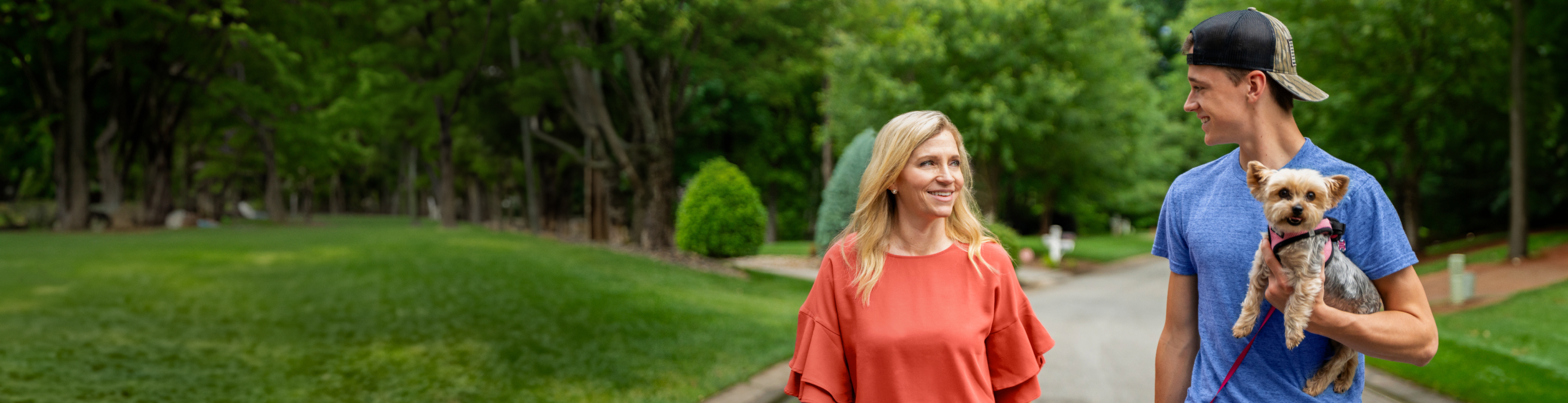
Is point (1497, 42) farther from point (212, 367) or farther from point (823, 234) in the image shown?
point (212, 367)

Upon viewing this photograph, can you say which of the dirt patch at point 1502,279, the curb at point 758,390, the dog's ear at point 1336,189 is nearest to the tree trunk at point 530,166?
the curb at point 758,390

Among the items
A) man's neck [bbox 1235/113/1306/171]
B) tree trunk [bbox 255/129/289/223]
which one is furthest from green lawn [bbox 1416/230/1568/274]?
tree trunk [bbox 255/129/289/223]

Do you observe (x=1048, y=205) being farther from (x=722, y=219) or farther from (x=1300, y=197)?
(x=1300, y=197)

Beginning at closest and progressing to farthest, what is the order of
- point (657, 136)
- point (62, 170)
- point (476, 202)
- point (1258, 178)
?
point (1258, 178) < point (657, 136) < point (62, 170) < point (476, 202)

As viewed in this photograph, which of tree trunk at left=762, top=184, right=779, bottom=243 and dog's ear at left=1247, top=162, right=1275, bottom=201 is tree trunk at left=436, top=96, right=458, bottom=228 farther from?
dog's ear at left=1247, top=162, right=1275, bottom=201

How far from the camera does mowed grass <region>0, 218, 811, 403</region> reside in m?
8.12

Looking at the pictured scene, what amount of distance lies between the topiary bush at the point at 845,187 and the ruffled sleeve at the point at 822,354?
938 cm

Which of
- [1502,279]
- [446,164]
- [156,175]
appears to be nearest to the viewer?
[1502,279]

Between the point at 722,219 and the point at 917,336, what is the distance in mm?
19871

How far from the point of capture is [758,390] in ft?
26.5

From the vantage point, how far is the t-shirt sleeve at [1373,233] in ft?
5.61

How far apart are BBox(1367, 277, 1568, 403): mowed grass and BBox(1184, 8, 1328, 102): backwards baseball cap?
25.9ft

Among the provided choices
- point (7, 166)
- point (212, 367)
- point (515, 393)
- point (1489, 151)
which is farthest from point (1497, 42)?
point (7, 166)

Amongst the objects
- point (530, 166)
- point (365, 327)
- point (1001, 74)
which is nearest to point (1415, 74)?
point (1001, 74)
